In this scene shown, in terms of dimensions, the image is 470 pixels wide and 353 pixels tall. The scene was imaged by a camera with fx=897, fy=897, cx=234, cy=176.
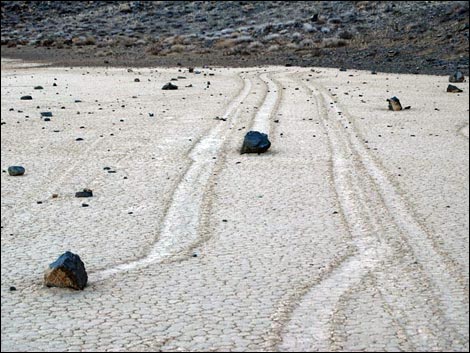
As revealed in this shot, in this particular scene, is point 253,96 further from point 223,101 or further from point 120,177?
point 120,177

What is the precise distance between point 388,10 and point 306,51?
12.8 feet

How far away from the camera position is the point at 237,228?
4.96m

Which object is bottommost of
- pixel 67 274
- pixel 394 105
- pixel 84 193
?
pixel 394 105

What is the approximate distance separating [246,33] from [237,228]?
59.1 feet

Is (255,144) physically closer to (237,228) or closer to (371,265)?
(237,228)

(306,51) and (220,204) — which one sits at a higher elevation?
(220,204)

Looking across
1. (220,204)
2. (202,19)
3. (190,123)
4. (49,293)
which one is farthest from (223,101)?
(202,19)

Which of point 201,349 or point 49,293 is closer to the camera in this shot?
point 201,349

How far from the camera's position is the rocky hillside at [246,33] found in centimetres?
1769

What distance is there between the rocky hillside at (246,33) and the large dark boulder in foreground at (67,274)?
473 inches

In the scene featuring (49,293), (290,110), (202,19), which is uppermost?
(49,293)

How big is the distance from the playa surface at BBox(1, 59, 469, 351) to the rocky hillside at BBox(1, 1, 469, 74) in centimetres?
785

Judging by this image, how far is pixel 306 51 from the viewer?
19156 millimetres

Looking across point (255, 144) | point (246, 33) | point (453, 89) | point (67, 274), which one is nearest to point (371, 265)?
point (67, 274)
